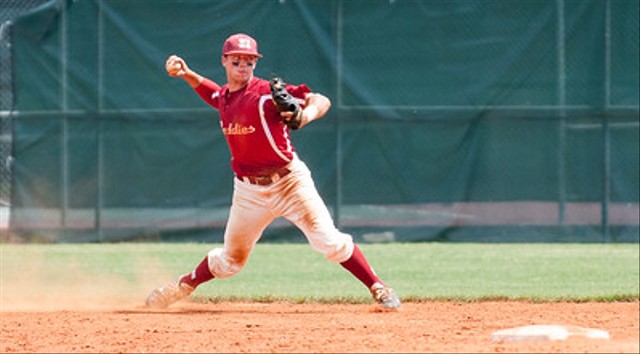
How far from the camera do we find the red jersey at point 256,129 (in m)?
7.46

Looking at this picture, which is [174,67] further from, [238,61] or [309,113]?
[309,113]

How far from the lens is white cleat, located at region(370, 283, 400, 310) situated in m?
7.74

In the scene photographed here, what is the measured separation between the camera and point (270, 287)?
32.2 feet

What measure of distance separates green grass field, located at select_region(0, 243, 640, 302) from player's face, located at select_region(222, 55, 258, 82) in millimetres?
1961

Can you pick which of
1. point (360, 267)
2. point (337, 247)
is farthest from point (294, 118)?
point (360, 267)

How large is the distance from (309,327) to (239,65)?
173 centimetres

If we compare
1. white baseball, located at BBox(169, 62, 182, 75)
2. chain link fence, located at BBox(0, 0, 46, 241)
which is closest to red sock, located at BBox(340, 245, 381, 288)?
white baseball, located at BBox(169, 62, 182, 75)

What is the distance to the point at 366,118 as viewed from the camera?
13.5 metres

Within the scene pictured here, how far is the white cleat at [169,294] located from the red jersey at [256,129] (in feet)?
3.17

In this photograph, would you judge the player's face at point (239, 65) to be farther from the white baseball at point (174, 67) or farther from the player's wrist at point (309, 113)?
the player's wrist at point (309, 113)

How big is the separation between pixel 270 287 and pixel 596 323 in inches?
133

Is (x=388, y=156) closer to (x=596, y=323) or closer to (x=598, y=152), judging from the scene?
(x=598, y=152)

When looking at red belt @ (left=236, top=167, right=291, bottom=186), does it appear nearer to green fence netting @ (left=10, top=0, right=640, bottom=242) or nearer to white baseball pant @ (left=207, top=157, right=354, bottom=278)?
white baseball pant @ (left=207, top=157, right=354, bottom=278)

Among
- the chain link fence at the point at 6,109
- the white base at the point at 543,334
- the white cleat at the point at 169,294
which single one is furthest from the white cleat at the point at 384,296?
the chain link fence at the point at 6,109
